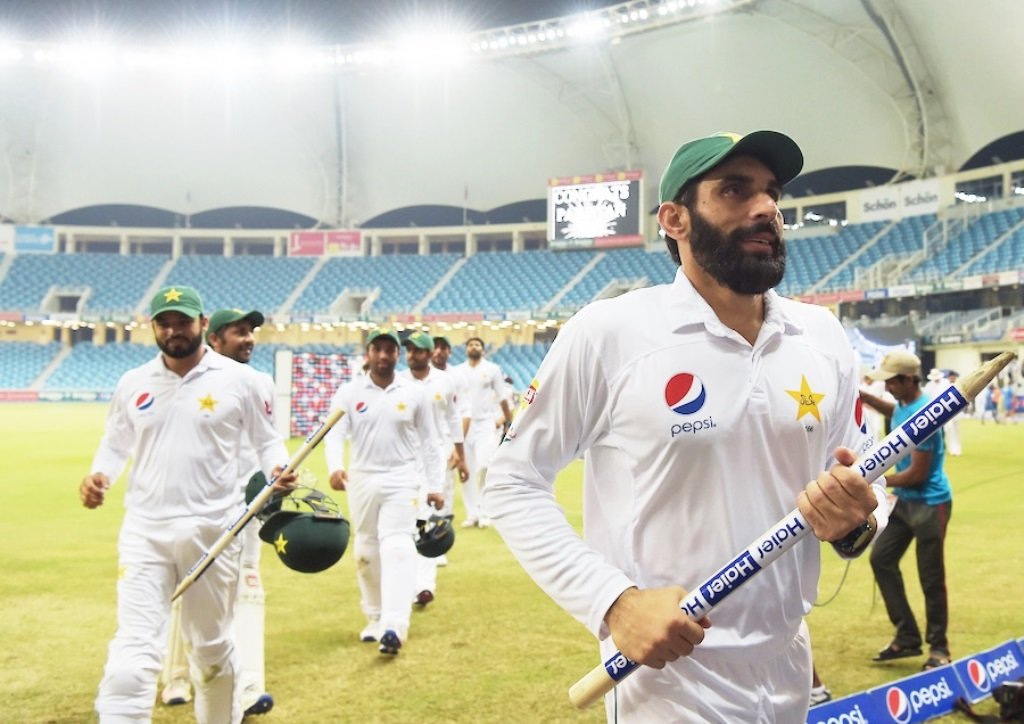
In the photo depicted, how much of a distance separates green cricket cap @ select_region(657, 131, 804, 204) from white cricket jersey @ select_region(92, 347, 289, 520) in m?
3.33

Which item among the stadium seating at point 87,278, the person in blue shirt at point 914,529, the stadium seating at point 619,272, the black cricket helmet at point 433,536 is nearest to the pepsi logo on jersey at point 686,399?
the person in blue shirt at point 914,529

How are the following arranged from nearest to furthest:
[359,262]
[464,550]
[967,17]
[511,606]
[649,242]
A: [511,606] < [464,550] < [967,17] < [649,242] < [359,262]

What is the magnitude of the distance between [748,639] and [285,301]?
53.5 metres

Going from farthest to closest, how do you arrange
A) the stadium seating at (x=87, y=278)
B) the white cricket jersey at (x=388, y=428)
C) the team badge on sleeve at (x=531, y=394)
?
the stadium seating at (x=87, y=278) → the white cricket jersey at (x=388, y=428) → the team badge on sleeve at (x=531, y=394)

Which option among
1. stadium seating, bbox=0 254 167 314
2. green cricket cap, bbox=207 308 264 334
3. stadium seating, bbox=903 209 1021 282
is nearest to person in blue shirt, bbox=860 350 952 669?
green cricket cap, bbox=207 308 264 334

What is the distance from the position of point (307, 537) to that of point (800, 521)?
10.2ft

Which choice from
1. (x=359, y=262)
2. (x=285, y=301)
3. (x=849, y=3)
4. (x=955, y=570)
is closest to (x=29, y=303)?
(x=285, y=301)

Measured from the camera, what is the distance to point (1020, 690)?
4598mm

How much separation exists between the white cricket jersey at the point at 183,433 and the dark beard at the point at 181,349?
11 centimetres

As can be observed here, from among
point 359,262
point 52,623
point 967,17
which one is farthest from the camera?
point 359,262

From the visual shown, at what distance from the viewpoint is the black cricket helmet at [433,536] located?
731 cm

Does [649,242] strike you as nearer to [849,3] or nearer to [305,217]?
[849,3]

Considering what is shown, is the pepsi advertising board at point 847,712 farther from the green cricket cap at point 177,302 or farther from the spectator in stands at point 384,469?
the green cricket cap at point 177,302

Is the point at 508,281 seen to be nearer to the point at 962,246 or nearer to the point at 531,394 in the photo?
the point at 962,246
